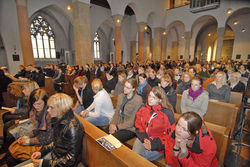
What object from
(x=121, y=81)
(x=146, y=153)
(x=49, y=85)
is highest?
(x=121, y=81)

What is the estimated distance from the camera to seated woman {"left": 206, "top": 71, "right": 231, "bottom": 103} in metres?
3.46

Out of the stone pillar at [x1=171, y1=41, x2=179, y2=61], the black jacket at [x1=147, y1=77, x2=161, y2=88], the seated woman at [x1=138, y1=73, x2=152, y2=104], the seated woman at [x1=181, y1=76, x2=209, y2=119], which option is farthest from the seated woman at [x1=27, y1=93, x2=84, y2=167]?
the stone pillar at [x1=171, y1=41, x2=179, y2=61]

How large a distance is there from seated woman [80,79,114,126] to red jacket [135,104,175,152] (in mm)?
1003

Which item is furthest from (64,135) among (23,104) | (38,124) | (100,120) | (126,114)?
(23,104)

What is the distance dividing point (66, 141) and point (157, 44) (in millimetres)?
16698

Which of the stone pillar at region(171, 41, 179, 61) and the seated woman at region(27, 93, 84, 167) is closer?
the seated woman at region(27, 93, 84, 167)

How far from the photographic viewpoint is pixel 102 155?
158 cm

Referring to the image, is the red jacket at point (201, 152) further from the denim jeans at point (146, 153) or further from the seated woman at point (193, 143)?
the denim jeans at point (146, 153)

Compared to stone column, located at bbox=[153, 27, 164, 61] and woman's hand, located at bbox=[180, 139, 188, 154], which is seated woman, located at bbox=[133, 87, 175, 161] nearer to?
woman's hand, located at bbox=[180, 139, 188, 154]

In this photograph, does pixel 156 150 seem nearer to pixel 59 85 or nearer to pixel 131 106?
pixel 131 106

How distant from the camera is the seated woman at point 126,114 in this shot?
Result: 235 cm

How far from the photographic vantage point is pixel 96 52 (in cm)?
2256

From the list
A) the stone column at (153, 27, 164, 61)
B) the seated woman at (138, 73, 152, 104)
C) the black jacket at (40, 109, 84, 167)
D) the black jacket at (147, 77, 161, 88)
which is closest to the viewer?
the black jacket at (40, 109, 84, 167)

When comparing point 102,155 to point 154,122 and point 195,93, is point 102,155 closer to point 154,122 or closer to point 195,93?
point 154,122
